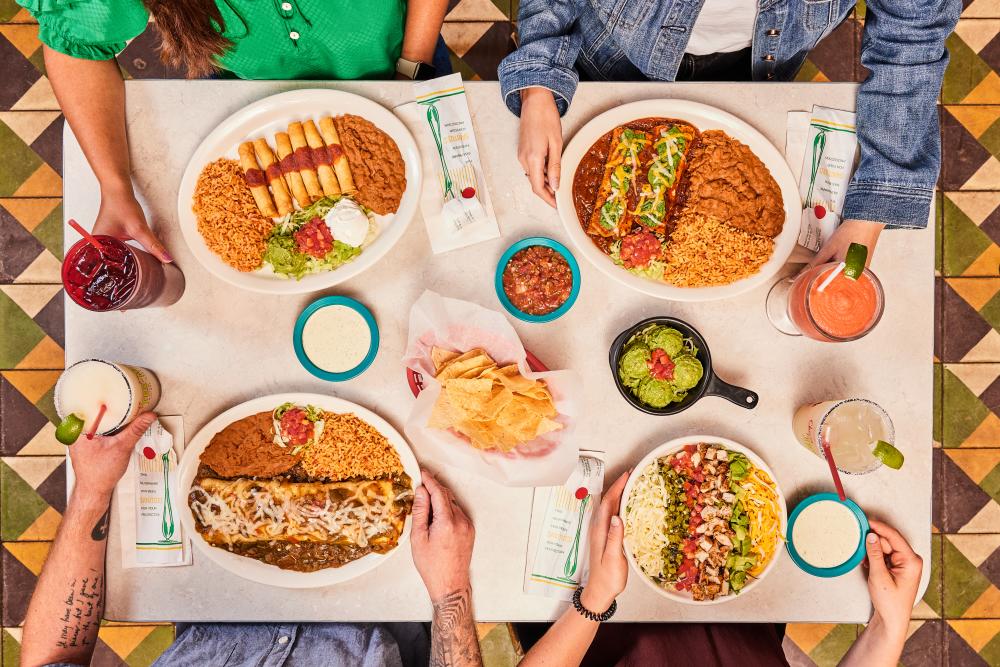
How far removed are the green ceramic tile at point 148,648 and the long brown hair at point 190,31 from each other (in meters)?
2.78

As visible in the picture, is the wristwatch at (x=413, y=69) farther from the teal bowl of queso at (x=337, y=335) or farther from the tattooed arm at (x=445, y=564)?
the tattooed arm at (x=445, y=564)

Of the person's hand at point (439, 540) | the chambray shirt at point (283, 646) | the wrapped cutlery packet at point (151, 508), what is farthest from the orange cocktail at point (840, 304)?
the wrapped cutlery packet at point (151, 508)

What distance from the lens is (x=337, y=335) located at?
1874 millimetres

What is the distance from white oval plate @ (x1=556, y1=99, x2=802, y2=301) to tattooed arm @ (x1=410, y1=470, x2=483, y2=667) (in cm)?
87

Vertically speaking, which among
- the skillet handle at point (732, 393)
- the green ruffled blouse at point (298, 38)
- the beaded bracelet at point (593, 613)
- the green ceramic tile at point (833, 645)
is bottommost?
the green ceramic tile at point (833, 645)

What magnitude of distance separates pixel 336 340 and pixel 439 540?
68 cm

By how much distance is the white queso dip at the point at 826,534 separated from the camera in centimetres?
187

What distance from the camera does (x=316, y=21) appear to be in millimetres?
1842

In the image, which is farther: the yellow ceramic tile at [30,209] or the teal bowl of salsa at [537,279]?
the yellow ceramic tile at [30,209]

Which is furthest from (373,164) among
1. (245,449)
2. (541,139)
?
(245,449)

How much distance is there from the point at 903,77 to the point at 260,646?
2694 mm

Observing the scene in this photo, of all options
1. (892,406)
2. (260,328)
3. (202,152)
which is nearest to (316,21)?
(202,152)

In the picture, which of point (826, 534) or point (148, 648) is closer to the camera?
point (826, 534)

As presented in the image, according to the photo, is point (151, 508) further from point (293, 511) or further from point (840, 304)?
point (840, 304)
